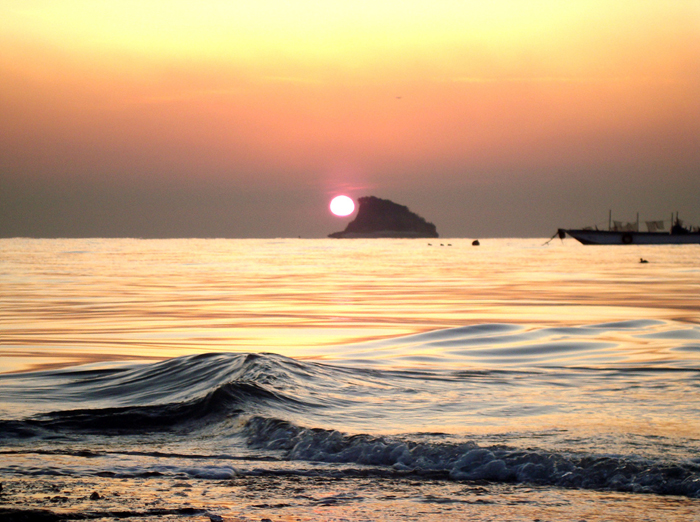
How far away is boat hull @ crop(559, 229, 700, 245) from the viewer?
14312 centimetres

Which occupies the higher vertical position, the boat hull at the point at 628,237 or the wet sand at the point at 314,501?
the boat hull at the point at 628,237

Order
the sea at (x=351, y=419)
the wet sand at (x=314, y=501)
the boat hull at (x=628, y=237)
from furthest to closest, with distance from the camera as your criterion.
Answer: the boat hull at (x=628, y=237) < the sea at (x=351, y=419) < the wet sand at (x=314, y=501)

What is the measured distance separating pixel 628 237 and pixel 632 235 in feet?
2.76

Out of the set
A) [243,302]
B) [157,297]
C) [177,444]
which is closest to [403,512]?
[177,444]

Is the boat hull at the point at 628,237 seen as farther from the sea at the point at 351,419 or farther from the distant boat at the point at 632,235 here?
the sea at the point at 351,419

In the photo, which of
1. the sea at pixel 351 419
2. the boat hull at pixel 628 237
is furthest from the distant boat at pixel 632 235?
the sea at pixel 351 419

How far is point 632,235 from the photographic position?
468 ft

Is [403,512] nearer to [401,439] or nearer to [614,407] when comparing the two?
[401,439]

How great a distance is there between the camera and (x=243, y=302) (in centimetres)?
2795

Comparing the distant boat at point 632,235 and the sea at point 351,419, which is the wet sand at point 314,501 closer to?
the sea at point 351,419

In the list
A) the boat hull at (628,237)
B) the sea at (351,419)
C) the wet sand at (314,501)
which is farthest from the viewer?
the boat hull at (628,237)

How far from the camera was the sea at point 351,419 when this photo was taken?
6285 millimetres

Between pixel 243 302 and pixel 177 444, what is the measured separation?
19.6 m

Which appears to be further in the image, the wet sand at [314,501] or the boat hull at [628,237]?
the boat hull at [628,237]
